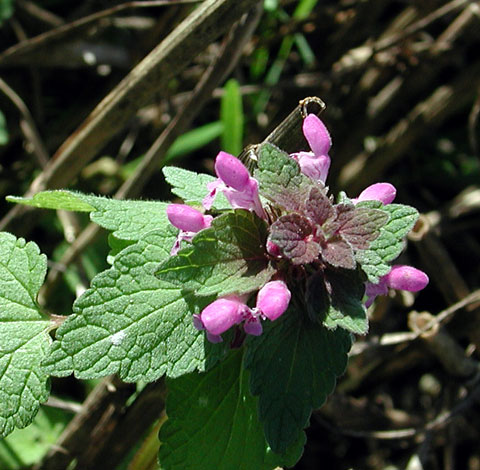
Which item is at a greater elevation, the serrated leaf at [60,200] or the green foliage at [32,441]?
the serrated leaf at [60,200]

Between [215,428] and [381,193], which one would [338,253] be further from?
[215,428]

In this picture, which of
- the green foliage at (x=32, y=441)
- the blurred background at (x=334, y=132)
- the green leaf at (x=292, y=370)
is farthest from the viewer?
the blurred background at (x=334, y=132)

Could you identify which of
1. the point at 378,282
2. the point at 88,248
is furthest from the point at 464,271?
the point at 378,282

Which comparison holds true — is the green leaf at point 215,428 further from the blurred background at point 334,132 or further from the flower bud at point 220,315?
the blurred background at point 334,132

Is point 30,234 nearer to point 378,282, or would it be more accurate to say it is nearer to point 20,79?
point 20,79

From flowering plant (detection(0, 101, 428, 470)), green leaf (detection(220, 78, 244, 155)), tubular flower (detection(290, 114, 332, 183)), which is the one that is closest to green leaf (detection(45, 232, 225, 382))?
flowering plant (detection(0, 101, 428, 470))

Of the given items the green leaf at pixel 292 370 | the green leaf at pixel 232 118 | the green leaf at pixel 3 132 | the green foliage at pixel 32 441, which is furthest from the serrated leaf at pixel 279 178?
the green leaf at pixel 3 132

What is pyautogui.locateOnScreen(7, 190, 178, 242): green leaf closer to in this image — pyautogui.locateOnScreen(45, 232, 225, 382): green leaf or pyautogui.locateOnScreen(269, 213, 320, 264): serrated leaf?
pyautogui.locateOnScreen(45, 232, 225, 382): green leaf
